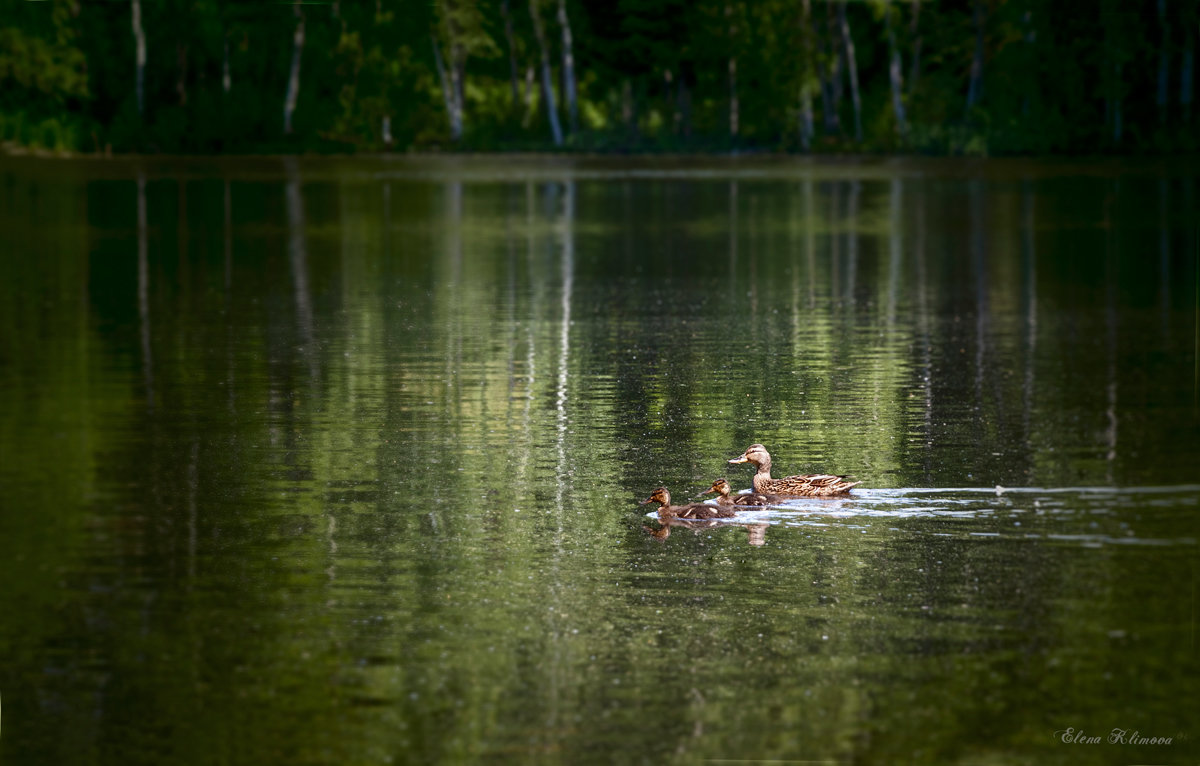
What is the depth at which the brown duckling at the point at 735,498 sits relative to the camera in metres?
11.5

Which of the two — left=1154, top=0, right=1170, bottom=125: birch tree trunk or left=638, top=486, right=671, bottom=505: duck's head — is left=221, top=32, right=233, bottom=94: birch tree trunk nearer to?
left=1154, top=0, right=1170, bottom=125: birch tree trunk

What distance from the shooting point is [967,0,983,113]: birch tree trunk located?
272 ft

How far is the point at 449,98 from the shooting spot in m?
94.1

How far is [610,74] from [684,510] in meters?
87.8

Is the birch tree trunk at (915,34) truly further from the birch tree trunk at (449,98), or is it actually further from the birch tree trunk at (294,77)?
the birch tree trunk at (294,77)

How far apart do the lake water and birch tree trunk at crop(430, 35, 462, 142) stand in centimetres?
6593

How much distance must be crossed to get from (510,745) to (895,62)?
251ft

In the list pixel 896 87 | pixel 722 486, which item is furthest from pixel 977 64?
pixel 722 486

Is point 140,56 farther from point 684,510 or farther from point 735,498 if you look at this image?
point 684,510

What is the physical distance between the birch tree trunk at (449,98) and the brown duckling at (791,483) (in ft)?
267

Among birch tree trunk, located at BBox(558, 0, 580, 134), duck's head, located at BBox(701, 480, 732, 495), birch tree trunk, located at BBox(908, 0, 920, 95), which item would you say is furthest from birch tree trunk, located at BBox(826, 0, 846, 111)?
duck's head, located at BBox(701, 480, 732, 495)

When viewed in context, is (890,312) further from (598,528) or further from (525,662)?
(525,662)

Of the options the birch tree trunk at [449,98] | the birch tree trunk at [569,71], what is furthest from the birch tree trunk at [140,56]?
the birch tree trunk at [569,71]

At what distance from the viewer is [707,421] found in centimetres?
1482
